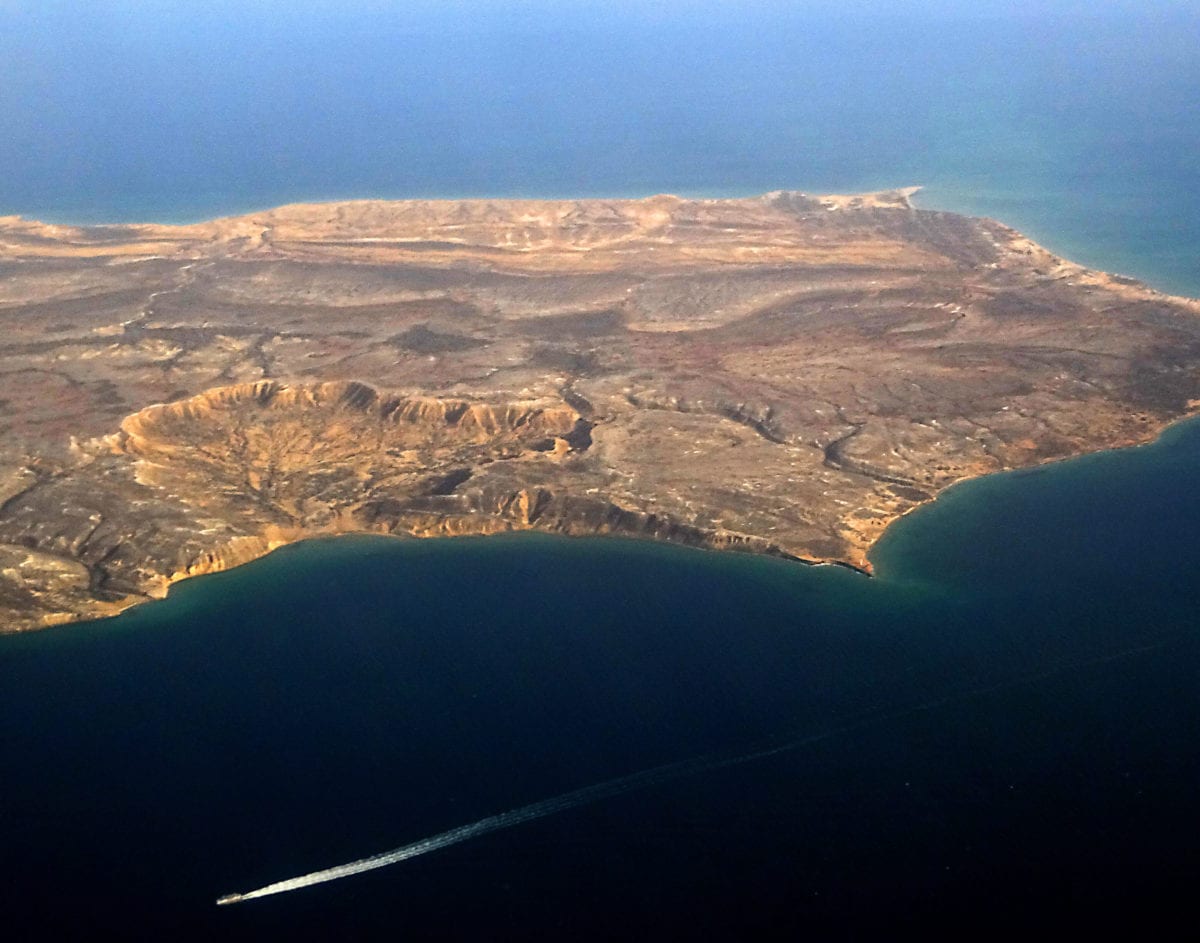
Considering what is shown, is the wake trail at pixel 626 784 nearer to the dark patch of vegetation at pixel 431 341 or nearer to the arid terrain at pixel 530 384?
the arid terrain at pixel 530 384

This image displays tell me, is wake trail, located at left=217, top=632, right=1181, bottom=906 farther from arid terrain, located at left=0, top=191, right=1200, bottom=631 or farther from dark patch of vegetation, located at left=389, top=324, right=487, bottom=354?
dark patch of vegetation, located at left=389, top=324, right=487, bottom=354

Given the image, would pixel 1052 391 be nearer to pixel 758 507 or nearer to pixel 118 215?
pixel 758 507

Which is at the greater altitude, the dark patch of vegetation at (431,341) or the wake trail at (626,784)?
the dark patch of vegetation at (431,341)

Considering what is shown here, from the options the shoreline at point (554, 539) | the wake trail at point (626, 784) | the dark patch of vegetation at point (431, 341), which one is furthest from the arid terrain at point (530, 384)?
the wake trail at point (626, 784)

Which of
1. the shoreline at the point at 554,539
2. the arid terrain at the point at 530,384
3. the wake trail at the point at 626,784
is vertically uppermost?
the arid terrain at the point at 530,384

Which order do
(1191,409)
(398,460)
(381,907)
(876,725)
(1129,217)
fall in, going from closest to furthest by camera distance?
(381,907) < (876,725) < (398,460) < (1191,409) < (1129,217)

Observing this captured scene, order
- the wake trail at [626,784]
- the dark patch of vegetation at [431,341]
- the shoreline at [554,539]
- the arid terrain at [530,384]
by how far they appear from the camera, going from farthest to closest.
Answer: the dark patch of vegetation at [431,341] → the arid terrain at [530,384] → the shoreline at [554,539] → the wake trail at [626,784]

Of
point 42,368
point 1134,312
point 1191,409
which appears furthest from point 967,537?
point 42,368
